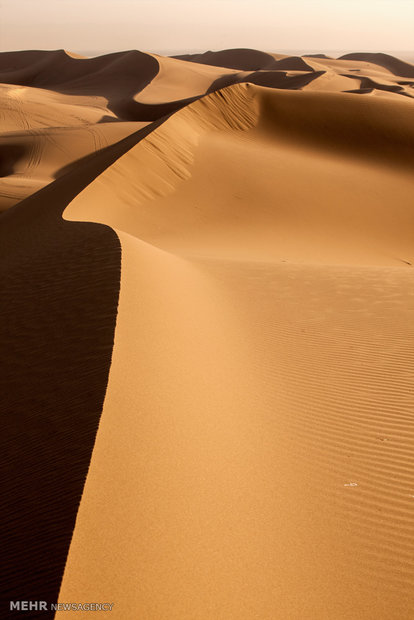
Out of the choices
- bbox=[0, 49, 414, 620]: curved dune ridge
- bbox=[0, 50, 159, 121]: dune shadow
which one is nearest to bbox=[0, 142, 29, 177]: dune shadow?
bbox=[0, 49, 414, 620]: curved dune ridge

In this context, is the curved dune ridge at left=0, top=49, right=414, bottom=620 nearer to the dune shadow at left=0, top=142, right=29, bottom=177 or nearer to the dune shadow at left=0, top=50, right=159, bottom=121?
the dune shadow at left=0, top=142, right=29, bottom=177

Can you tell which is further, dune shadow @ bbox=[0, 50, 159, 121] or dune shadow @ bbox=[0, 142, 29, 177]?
dune shadow @ bbox=[0, 50, 159, 121]

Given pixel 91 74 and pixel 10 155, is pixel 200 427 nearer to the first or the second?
pixel 10 155

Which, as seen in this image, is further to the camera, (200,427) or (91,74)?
(91,74)

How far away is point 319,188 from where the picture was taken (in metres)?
15.4

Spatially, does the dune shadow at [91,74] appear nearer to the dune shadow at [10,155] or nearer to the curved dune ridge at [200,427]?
the dune shadow at [10,155]

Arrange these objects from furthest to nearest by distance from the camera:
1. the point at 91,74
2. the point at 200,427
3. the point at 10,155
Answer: the point at 91,74 < the point at 10,155 < the point at 200,427

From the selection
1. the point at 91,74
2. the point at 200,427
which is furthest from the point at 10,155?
the point at 91,74

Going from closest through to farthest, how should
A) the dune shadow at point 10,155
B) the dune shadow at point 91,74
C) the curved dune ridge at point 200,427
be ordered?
the curved dune ridge at point 200,427
the dune shadow at point 10,155
the dune shadow at point 91,74

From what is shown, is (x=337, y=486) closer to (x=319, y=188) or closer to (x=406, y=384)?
(x=406, y=384)

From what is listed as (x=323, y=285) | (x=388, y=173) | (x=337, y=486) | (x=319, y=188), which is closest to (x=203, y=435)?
(x=337, y=486)

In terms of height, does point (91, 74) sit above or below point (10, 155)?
above

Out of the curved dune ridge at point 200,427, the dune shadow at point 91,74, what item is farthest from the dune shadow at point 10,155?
the dune shadow at point 91,74

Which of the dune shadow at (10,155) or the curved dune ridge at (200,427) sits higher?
the curved dune ridge at (200,427)
